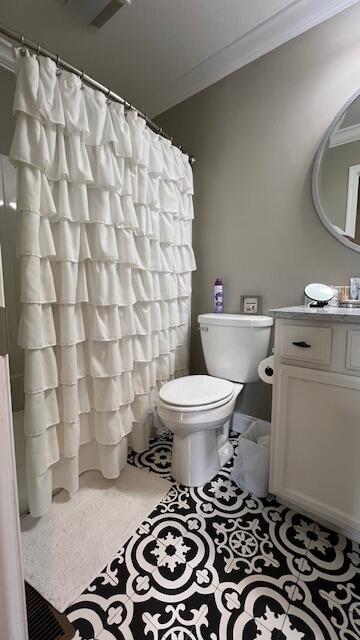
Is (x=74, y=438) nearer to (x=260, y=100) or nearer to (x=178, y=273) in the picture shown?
(x=178, y=273)

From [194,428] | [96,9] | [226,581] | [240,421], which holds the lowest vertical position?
[226,581]

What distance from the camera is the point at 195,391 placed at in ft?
4.33

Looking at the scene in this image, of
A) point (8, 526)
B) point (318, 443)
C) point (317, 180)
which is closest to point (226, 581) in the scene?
point (318, 443)

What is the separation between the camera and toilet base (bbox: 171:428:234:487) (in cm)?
129

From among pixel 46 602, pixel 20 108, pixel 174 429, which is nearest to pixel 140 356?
pixel 174 429

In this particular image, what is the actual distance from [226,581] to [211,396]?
2.07 feet

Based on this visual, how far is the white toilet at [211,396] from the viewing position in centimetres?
121

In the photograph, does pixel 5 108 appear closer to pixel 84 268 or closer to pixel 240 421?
pixel 84 268

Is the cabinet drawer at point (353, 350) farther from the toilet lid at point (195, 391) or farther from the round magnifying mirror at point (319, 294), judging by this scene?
the toilet lid at point (195, 391)

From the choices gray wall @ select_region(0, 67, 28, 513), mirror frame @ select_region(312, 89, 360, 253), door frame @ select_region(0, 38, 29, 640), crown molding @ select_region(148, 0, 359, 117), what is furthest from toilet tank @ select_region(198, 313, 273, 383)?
crown molding @ select_region(148, 0, 359, 117)

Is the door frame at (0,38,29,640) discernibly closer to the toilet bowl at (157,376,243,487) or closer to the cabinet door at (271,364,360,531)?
the toilet bowl at (157,376,243,487)

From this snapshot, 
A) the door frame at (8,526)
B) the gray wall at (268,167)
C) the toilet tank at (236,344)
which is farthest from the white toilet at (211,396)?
the door frame at (8,526)

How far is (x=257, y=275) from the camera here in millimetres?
1630

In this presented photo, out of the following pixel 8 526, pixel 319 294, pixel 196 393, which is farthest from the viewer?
pixel 196 393
